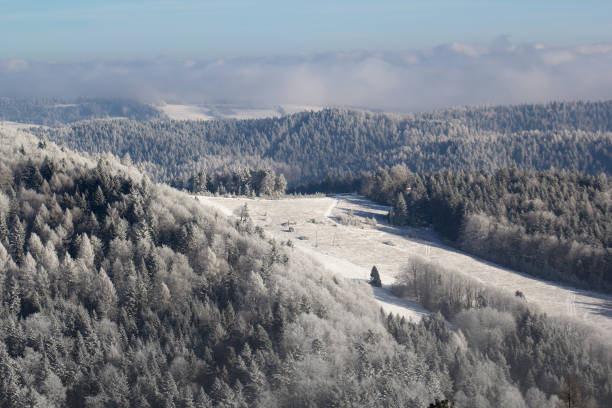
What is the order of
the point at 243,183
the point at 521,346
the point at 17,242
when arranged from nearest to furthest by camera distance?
1. the point at 521,346
2. the point at 17,242
3. the point at 243,183

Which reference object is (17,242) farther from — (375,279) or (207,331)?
(375,279)

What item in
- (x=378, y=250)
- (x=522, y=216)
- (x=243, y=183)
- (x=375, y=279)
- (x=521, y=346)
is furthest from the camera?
(x=243, y=183)

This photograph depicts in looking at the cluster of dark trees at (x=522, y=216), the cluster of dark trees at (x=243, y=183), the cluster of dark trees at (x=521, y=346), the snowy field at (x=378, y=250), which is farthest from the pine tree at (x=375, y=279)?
the cluster of dark trees at (x=243, y=183)

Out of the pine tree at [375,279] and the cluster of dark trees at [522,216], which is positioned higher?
the cluster of dark trees at [522,216]

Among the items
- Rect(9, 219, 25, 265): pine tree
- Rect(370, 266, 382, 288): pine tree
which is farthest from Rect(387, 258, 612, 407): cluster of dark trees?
Rect(9, 219, 25, 265): pine tree

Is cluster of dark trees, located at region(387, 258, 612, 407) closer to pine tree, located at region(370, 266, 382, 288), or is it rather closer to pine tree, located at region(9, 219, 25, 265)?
pine tree, located at region(370, 266, 382, 288)

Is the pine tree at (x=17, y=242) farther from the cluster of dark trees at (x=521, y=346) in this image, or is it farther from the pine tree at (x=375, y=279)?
the pine tree at (x=375, y=279)

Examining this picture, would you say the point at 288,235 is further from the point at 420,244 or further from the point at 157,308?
the point at 157,308

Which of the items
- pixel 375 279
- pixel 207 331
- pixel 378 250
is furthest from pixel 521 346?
pixel 378 250
